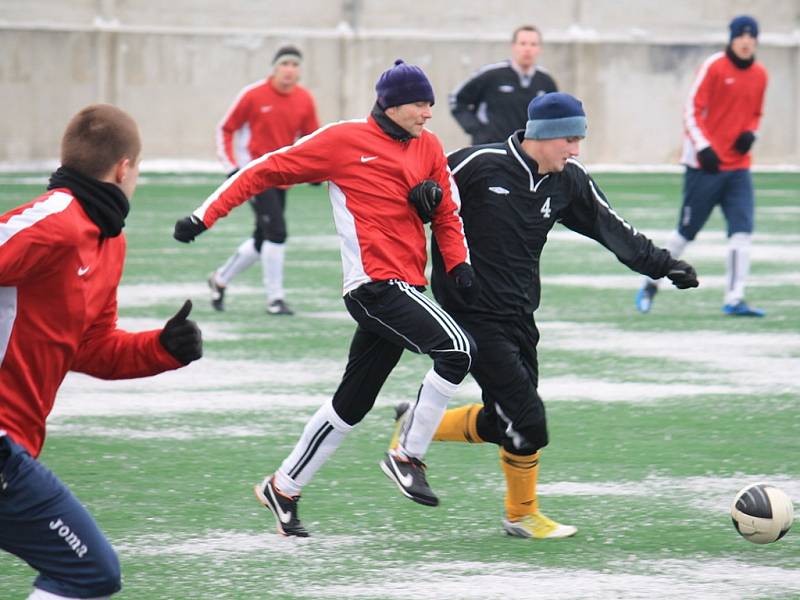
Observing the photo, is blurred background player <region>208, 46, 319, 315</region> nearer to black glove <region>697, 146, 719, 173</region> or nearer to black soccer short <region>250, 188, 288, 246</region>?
black soccer short <region>250, 188, 288, 246</region>

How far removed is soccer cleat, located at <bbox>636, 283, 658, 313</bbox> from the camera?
14.0m

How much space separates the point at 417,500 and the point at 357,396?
468mm

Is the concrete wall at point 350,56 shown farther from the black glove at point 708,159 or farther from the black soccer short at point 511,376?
the black soccer short at point 511,376

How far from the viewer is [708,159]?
1324 cm

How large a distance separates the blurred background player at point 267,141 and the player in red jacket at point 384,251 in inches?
265

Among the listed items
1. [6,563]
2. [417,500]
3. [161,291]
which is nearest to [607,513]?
[417,500]

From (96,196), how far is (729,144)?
9.43 meters

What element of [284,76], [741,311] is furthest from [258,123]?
[741,311]

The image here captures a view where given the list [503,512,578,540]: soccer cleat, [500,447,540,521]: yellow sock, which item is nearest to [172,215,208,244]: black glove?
[500,447,540,521]: yellow sock

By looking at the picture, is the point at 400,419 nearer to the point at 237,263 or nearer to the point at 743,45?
the point at 237,263

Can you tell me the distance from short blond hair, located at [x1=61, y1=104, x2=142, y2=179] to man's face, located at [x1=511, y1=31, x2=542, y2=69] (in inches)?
400

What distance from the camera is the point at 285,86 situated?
560 inches

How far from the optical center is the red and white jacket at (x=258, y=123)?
46.1 ft

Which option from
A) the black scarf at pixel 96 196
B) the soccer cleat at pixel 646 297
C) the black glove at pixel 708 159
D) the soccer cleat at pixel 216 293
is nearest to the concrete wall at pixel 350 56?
the soccer cleat at pixel 216 293
